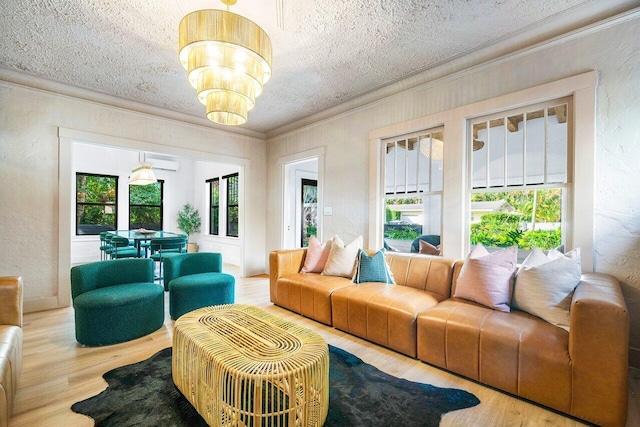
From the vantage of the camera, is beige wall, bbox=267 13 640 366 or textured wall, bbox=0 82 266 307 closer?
beige wall, bbox=267 13 640 366

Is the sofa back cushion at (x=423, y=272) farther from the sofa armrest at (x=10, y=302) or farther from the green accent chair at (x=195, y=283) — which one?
the sofa armrest at (x=10, y=302)

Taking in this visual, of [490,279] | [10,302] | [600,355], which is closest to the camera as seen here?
[600,355]

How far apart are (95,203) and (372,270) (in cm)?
753

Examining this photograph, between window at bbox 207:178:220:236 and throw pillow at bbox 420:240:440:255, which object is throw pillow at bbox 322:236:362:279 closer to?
throw pillow at bbox 420:240:440:255

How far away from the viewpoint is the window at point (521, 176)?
2.61 metres

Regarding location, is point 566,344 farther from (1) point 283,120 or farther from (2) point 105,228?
(2) point 105,228

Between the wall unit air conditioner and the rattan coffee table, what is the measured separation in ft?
23.8

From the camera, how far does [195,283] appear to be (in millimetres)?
3156

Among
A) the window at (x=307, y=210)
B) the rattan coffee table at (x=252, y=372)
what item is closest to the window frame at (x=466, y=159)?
the rattan coffee table at (x=252, y=372)

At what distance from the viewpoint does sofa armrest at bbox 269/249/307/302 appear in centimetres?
366

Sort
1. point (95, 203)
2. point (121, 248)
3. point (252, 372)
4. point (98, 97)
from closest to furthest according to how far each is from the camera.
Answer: point (252, 372), point (98, 97), point (121, 248), point (95, 203)

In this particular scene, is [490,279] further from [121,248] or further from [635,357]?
[121,248]

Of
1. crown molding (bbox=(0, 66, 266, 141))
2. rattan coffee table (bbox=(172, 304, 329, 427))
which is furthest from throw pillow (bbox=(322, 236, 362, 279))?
crown molding (bbox=(0, 66, 266, 141))

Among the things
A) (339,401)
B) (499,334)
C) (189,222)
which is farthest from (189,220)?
(499,334)
